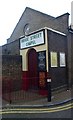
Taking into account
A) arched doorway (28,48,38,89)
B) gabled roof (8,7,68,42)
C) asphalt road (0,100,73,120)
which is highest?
gabled roof (8,7,68,42)

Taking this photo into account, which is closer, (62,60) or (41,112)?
(41,112)

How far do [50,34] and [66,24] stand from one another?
3.25m

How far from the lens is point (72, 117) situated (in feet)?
22.5

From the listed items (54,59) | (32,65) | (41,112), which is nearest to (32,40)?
(32,65)

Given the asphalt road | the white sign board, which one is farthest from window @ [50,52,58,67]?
the asphalt road

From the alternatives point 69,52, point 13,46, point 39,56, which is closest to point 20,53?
point 13,46

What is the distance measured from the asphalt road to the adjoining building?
3.01 m

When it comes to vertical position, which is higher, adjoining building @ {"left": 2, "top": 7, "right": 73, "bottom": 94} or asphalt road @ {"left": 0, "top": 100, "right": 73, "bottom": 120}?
adjoining building @ {"left": 2, "top": 7, "right": 73, "bottom": 94}

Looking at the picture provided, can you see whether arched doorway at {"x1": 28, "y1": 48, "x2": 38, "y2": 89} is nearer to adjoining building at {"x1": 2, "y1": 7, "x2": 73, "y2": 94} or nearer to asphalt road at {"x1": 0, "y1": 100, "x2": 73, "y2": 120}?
adjoining building at {"x1": 2, "y1": 7, "x2": 73, "y2": 94}

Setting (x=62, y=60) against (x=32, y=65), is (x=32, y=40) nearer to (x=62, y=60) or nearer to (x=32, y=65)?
(x=32, y=65)

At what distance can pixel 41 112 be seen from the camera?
7492 mm

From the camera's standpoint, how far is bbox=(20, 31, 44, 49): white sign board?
456 inches

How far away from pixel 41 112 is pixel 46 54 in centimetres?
438

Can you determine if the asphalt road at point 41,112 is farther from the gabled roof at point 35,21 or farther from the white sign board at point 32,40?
the gabled roof at point 35,21
